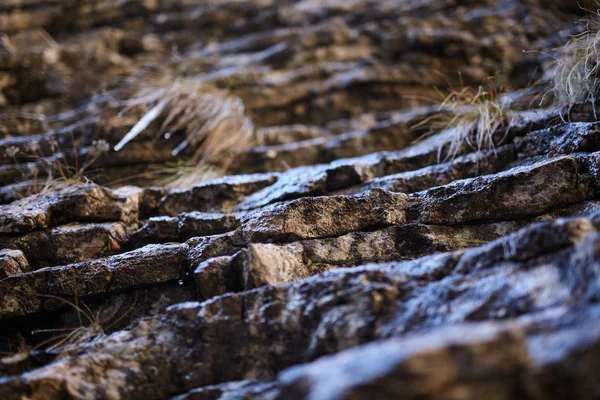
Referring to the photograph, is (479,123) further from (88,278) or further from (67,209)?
(67,209)

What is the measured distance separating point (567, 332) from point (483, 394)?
0.37m

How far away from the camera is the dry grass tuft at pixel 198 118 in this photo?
16.7ft

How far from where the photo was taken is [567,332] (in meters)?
1.57

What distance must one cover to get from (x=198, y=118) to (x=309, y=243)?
289 centimetres

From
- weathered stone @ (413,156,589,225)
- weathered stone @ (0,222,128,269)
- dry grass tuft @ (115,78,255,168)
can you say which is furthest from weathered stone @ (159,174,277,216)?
weathered stone @ (413,156,589,225)

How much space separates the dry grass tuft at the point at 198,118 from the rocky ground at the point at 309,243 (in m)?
0.13

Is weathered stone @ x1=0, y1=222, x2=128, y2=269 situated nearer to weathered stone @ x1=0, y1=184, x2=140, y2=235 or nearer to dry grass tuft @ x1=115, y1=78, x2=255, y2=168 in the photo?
weathered stone @ x1=0, y1=184, x2=140, y2=235

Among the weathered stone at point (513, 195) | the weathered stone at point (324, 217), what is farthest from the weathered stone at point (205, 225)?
the weathered stone at point (513, 195)

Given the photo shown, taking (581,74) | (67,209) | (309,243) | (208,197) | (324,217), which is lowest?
(309,243)

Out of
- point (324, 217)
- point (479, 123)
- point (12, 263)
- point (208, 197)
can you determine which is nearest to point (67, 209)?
point (12, 263)

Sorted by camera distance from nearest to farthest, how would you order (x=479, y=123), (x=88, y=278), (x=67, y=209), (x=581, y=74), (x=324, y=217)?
(x=88, y=278), (x=324, y=217), (x=67, y=209), (x=581, y=74), (x=479, y=123)

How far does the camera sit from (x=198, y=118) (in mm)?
5363

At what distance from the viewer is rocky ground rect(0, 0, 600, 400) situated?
1.65m

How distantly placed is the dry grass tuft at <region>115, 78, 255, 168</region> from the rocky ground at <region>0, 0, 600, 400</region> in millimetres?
133
